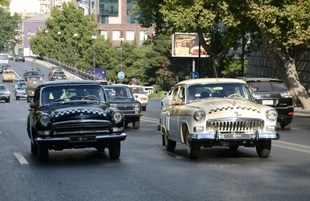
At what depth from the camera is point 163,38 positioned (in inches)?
4929

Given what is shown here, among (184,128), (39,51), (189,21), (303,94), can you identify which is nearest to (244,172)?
(184,128)

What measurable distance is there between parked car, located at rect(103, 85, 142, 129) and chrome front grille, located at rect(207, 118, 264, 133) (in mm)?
12453

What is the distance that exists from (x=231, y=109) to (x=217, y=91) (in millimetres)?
1585

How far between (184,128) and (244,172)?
10.5 feet

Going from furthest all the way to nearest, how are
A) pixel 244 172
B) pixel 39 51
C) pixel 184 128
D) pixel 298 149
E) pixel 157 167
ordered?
pixel 39 51, pixel 298 149, pixel 184 128, pixel 157 167, pixel 244 172

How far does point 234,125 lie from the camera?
1675 centimetres

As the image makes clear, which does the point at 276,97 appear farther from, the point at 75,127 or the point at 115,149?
the point at 75,127

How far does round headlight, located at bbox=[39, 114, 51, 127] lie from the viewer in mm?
16844

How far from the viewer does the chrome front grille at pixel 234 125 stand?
658 inches

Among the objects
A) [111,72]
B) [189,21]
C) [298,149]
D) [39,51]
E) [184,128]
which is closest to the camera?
[184,128]

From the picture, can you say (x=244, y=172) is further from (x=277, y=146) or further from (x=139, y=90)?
(x=139, y=90)

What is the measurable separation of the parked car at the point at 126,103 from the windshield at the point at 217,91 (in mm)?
10833

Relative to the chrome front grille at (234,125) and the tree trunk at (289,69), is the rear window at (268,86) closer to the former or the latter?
the chrome front grille at (234,125)

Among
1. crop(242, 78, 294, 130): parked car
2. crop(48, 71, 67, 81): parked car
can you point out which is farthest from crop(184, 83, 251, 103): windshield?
crop(48, 71, 67, 81): parked car
